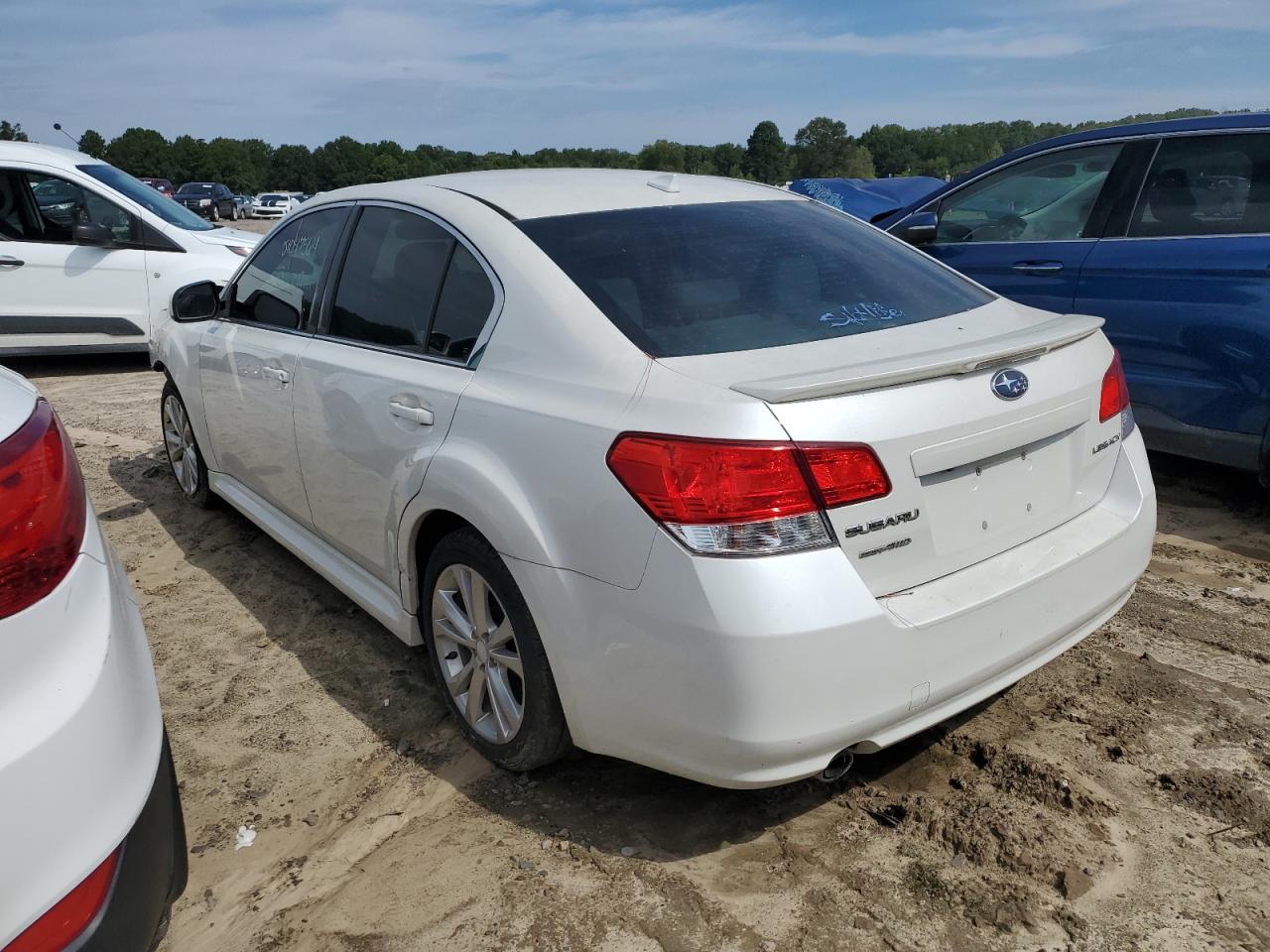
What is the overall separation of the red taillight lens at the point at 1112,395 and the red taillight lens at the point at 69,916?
248cm

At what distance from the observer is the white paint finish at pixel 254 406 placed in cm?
372

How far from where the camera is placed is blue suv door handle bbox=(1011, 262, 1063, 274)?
503 centimetres

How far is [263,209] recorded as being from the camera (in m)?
50.1

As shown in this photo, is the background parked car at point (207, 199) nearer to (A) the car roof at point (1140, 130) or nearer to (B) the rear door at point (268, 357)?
(B) the rear door at point (268, 357)

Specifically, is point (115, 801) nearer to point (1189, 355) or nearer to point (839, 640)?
point (839, 640)

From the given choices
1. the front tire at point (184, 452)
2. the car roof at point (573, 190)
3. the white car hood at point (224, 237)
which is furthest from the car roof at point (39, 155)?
the car roof at point (573, 190)

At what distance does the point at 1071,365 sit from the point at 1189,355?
2289 mm

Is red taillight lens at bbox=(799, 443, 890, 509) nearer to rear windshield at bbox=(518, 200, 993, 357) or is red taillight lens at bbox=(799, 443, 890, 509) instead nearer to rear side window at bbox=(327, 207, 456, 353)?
rear windshield at bbox=(518, 200, 993, 357)

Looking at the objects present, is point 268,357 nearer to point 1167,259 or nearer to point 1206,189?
point 1167,259

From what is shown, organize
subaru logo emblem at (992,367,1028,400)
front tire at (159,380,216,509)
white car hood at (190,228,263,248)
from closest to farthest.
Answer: subaru logo emblem at (992,367,1028,400) < front tire at (159,380,216,509) < white car hood at (190,228,263,248)

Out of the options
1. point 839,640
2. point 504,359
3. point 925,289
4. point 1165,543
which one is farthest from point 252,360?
point 1165,543

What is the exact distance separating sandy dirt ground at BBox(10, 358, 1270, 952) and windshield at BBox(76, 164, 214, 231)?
22.4ft

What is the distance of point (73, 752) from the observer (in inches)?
65.4

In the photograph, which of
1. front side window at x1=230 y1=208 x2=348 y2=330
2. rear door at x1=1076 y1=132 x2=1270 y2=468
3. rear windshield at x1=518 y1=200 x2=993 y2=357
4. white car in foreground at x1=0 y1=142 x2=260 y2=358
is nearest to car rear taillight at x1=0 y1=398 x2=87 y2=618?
rear windshield at x1=518 y1=200 x2=993 y2=357
